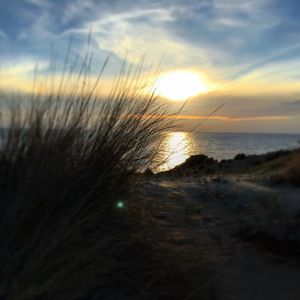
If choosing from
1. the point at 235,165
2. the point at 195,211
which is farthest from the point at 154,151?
the point at 235,165

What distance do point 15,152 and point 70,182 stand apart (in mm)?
433

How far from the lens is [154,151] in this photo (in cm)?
414

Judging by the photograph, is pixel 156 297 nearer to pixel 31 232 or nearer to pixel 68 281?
pixel 68 281

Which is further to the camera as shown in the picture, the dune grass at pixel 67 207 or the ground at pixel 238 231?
the ground at pixel 238 231

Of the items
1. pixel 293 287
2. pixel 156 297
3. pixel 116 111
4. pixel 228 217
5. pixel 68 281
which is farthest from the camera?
pixel 228 217

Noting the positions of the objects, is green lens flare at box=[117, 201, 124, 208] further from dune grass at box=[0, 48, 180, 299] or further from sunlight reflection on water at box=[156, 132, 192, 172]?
A: sunlight reflection on water at box=[156, 132, 192, 172]

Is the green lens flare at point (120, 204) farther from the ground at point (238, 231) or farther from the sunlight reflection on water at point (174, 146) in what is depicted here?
the sunlight reflection on water at point (174, 146)

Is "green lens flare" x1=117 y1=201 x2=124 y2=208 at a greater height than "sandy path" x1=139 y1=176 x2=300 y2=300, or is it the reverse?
"green lens flare" x1=117 y1=201 x2=124 y2=208

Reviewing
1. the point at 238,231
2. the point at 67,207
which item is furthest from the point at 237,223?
the point at 67,207

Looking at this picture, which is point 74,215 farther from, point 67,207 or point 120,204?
point 120,204

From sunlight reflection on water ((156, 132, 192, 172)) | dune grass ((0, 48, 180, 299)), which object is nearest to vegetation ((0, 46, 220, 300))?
dune grass ((0, 48, 180, 299))

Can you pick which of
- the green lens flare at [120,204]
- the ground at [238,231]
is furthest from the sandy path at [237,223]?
the green lens flare at [120,204]

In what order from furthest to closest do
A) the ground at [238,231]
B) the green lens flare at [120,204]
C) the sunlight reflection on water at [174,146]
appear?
the sunlight reflection on water at [174,146], the green lens flare at [120,204], the ground at [238,231]

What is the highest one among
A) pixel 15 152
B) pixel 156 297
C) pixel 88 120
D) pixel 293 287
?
pixel 88 120
